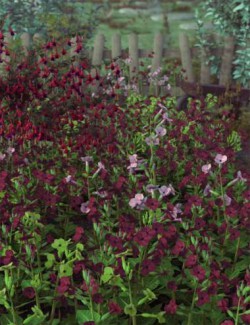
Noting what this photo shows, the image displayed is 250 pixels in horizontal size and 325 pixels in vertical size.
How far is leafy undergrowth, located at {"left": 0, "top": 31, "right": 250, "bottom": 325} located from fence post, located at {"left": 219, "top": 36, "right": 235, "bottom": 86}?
289 centimetres

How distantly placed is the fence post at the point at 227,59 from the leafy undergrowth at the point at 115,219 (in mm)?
2894

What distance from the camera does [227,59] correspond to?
8930 millimetres

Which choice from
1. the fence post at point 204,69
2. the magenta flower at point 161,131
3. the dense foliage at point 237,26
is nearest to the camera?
the magenta flower at point 161,131

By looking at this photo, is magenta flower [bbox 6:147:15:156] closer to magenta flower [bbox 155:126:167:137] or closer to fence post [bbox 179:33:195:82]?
magenta flower [bbox 155:126:167:137]

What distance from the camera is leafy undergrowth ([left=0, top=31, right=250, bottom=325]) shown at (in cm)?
300

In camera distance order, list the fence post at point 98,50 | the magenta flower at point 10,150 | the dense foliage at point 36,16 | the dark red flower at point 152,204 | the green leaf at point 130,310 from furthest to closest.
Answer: the dense foliage at point 36,16, the fence post at point 98,50, the magenta flower at point 10,150, the dark red flower at point 152,204, the green leaf at point 130,310

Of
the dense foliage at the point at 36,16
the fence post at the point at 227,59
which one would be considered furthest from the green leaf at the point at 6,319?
the dense foliage at the point at 36,16

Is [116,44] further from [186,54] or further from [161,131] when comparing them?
[161,131]

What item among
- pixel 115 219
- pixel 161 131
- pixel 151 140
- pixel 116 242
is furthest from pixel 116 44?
pixel 116 242

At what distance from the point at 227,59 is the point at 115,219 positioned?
5387 millimetres

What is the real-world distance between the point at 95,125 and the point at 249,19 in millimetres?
4097

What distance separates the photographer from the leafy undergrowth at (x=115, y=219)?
2998mm

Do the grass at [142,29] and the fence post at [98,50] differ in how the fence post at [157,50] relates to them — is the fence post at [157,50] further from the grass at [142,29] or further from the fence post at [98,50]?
the grass at [142,29]

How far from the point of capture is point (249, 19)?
8453 mm
